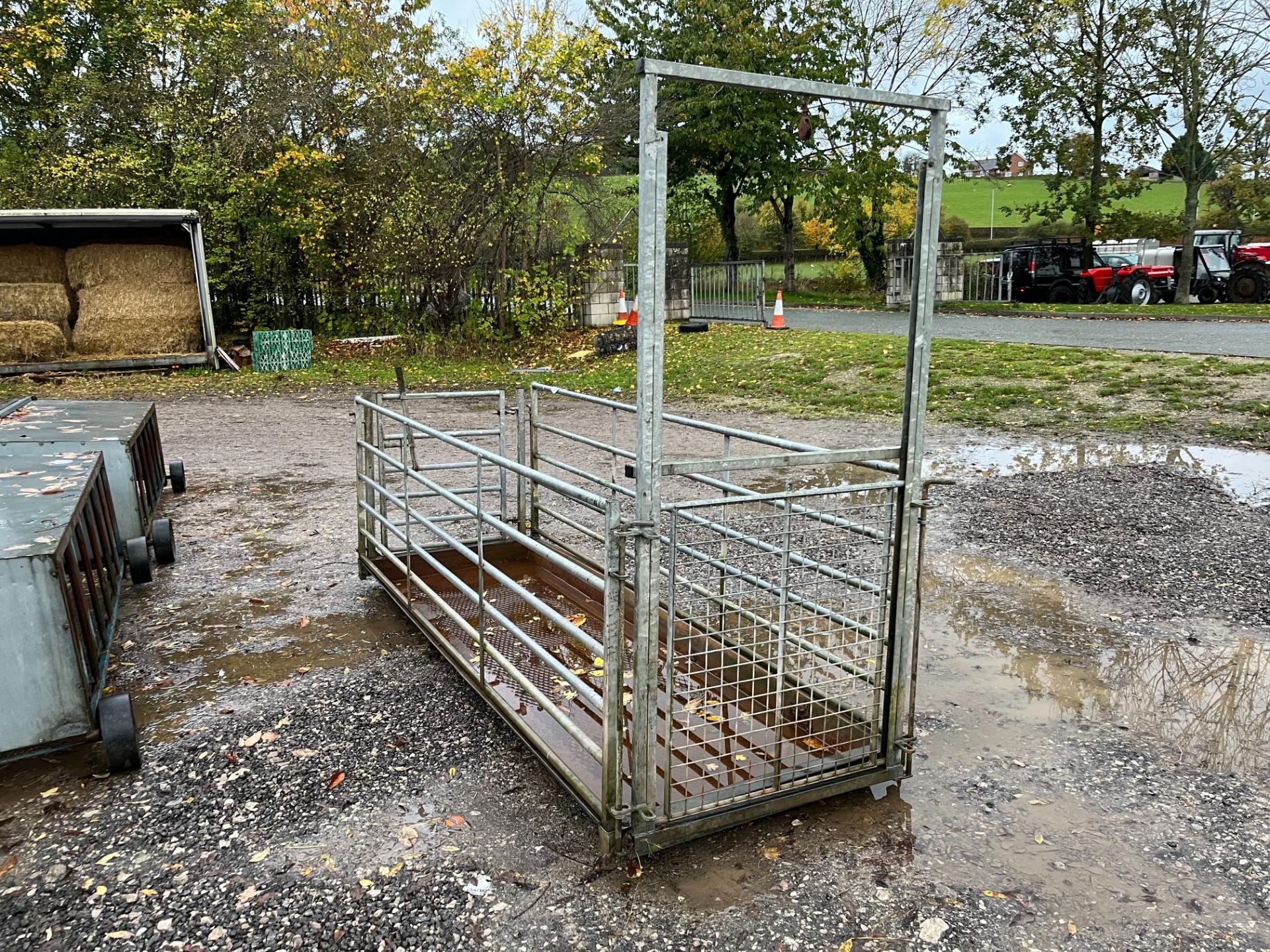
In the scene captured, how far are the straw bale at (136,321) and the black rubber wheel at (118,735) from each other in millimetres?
13157

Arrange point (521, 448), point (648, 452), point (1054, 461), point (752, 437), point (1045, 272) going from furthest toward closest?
point (1045, 272)
point (1054, 461)
point (521, 448)
point (752, 437)
point (648, 452)

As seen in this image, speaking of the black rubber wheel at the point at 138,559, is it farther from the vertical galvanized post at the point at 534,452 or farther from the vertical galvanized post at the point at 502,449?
the vertical galvanized post at the point at 534,452

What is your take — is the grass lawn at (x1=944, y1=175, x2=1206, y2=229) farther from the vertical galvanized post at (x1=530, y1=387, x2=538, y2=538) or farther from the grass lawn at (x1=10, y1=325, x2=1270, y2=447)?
the vertical galvanized post at (x1=530, y1=387, x2=538, y2=538)

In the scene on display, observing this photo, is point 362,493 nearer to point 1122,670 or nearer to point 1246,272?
point 1122,670

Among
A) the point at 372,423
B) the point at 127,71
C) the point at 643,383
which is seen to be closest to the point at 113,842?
the point at 643,383

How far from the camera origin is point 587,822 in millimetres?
3150

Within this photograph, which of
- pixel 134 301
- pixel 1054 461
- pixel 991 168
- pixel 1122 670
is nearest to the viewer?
pixel 1122 670

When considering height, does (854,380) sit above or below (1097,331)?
below

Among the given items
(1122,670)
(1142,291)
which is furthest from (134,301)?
(1142,291)

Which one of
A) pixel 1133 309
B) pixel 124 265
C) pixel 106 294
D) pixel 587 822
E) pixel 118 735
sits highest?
pixel 124 265

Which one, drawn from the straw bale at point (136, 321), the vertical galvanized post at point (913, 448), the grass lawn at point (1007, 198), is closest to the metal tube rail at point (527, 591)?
the vertical galvanized post at point (913, 448)

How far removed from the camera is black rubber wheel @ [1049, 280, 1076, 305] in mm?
22188

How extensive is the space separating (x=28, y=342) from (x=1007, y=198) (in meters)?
45.7

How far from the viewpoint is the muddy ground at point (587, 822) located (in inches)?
105
